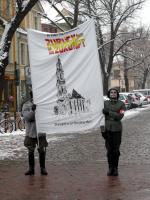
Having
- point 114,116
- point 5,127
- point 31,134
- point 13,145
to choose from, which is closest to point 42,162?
point 31,134

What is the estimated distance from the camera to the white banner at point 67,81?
10172 mm

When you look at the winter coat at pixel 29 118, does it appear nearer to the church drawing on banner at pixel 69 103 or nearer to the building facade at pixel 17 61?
the church drawing on banner at pixel 69 103

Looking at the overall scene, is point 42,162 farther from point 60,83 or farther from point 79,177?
point 60,83

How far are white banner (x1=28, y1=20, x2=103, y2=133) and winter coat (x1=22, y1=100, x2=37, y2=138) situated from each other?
299 mm

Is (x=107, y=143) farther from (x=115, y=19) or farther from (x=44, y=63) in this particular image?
(x=115, y=19)

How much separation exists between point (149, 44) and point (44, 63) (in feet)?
218

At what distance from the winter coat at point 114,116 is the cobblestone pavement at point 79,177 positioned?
955 millimetres

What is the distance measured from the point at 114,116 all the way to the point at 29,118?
65.6 inches

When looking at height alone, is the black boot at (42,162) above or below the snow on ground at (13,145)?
above

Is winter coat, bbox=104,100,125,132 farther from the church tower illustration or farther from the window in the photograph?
the window

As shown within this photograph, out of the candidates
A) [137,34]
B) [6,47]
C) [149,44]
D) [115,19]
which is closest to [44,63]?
[6,47]

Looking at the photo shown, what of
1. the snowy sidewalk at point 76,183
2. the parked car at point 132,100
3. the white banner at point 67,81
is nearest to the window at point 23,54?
the parked car at point 132,100

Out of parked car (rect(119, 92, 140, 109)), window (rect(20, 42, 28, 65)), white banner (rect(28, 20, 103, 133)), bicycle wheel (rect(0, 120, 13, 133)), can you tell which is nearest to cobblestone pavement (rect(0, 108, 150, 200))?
white banner (rect(28, 20, 103, 133))

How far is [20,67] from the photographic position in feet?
147
